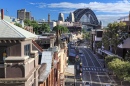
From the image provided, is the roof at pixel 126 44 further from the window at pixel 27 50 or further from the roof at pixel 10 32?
the roof at pixel 10 32

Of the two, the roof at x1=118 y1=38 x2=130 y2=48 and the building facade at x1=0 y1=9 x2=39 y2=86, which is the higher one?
the building facade at x1=0 y1=9 x2=39 y2=86

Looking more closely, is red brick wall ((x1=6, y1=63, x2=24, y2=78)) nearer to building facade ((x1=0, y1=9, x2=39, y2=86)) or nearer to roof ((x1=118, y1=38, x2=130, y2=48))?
building facade ((x1=0, y1=9, x2=39, y2=86))

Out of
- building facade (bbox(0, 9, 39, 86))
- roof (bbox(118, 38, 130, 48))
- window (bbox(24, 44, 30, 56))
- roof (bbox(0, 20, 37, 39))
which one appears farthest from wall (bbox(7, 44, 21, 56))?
roof (bbox(118, 38, 130, 48))

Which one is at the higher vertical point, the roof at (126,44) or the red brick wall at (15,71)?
the red brick wall at (15,71)

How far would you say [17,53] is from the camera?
14516 millimetres

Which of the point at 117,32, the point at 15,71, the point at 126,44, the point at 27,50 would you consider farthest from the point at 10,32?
the point at 126,44

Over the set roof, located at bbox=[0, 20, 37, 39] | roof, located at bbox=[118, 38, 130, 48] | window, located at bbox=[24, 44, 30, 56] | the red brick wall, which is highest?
roof, located at bbox=[0, 20, 37, 39]

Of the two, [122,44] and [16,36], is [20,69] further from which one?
[122,44]

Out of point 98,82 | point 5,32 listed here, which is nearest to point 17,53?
point 5,32

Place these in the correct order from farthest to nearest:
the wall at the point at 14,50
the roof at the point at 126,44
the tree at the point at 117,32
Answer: the roof at the point at 126,44 < the tree at the point at 117,32 < the wall at the point at 14,50

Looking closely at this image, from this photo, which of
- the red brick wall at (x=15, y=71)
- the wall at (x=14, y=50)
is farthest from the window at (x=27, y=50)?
the red brick wall at (x=15, y=71)

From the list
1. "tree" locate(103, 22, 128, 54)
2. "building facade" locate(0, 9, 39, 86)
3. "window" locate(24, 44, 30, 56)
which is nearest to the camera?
"building facade" locate(0, 9, 39, 86)

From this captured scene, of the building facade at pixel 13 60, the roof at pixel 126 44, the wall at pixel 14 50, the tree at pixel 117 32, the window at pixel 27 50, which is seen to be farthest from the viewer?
the roof at pixel 126 44

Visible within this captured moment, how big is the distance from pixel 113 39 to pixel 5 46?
7932 cm
